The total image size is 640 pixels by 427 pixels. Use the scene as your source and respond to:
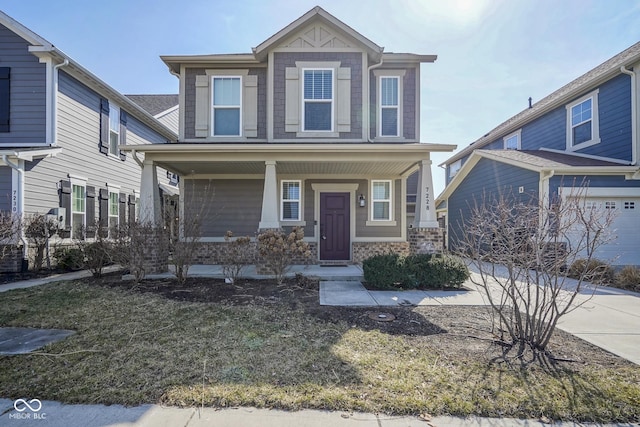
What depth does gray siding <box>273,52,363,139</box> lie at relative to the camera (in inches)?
370

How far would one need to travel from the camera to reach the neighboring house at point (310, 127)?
9359 millimetres

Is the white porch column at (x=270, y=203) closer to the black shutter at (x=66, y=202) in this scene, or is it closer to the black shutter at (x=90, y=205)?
the black shutter at (x=66, y=202)

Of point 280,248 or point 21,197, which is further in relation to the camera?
point 21,197

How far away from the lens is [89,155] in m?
10.9

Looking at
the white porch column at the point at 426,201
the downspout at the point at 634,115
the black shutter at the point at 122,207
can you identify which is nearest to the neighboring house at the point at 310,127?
the white porch column at the point at 426,201

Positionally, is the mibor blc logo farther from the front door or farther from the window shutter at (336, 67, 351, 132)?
the window shutter at (336, 67, 351, 132)

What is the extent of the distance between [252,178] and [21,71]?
23.8 feet

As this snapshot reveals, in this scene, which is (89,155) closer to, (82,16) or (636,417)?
(82,16)

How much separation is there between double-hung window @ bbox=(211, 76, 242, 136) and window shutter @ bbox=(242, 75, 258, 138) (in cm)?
19

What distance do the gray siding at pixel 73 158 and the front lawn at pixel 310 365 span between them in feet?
17.7

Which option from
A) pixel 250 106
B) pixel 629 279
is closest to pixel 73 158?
pixel 250 106

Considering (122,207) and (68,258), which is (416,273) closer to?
(68,258)

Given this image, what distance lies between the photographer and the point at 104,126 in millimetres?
11609

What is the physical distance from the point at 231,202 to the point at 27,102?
21.1ft
